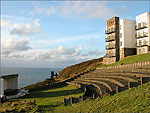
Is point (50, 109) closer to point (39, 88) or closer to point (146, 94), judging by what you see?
point (146, 94)

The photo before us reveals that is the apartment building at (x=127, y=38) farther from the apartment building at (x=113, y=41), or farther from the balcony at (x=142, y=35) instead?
the balcony at (x=142, y=35)

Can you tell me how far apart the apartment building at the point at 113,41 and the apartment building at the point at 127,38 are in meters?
1.41

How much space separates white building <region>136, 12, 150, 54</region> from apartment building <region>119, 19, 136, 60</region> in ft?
5.75

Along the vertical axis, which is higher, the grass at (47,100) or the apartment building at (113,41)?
the apartment building at (113,41)

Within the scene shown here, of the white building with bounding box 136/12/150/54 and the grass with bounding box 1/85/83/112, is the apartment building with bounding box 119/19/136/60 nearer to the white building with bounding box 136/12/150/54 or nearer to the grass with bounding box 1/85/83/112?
the white building with bounding box 136/12/150/54

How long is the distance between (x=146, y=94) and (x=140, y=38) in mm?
37816

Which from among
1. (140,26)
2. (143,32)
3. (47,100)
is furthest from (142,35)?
(47,100)

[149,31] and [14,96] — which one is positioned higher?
[149,31]

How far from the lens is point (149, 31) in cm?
4175

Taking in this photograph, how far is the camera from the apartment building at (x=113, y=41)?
46188mm

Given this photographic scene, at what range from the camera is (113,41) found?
157ft

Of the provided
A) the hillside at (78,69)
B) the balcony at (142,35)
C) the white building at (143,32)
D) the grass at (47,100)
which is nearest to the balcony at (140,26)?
the white building at (143,32)

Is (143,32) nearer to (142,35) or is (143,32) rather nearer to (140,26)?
(142,35)

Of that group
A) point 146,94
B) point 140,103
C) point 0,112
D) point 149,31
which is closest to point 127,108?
point 140,103
